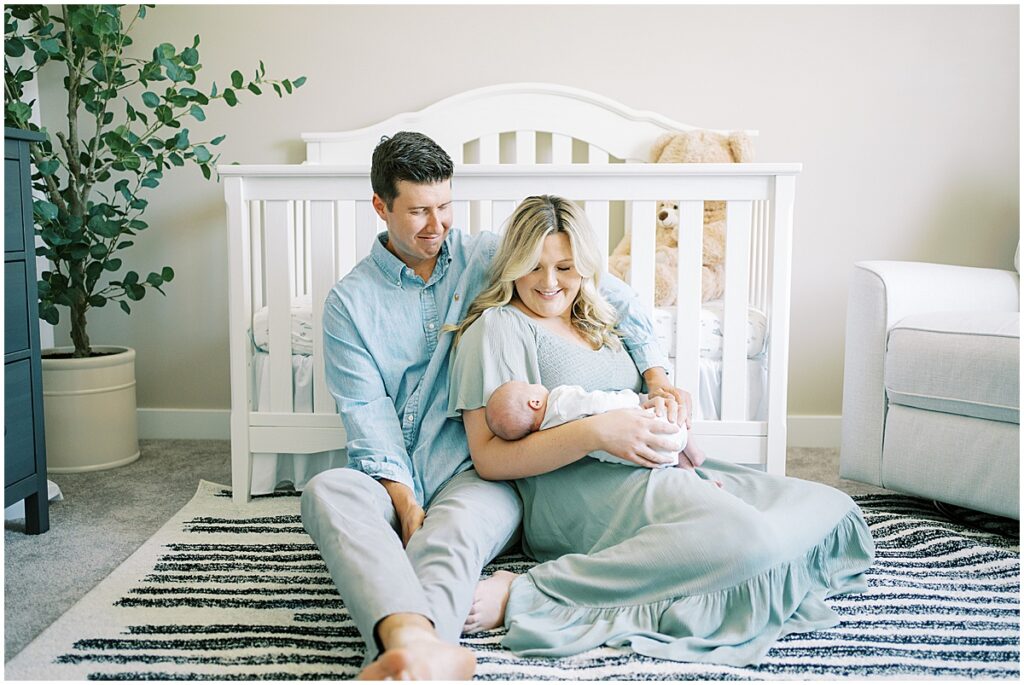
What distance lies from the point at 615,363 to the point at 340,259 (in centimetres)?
69

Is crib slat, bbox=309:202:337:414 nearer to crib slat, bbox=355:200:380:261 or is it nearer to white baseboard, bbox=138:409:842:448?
crib slat, bbox=355:200:380:261

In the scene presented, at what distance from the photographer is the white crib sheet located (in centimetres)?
185

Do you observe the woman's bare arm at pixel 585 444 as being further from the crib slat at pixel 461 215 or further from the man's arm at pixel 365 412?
the crib slat at pixel 461 215

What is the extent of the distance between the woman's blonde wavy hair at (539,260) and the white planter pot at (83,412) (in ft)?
3.82

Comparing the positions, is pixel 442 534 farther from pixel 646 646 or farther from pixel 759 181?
pixel 759 181

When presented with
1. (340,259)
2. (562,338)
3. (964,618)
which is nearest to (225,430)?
(340,259)

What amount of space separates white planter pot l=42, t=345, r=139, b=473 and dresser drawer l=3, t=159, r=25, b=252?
0.56m

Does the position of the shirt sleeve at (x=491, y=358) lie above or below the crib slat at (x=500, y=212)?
below

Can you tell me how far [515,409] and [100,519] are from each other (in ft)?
3.38

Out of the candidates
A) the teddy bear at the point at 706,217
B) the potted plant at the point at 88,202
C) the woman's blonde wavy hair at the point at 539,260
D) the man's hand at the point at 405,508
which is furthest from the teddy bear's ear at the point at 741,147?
the man's hand at the point at 405,508

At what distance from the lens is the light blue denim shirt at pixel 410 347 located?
1532 mm

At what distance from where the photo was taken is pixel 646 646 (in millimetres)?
1165

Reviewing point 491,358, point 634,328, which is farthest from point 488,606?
point 634,328

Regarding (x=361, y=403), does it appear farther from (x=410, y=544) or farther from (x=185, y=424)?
(x=185, y=424)
